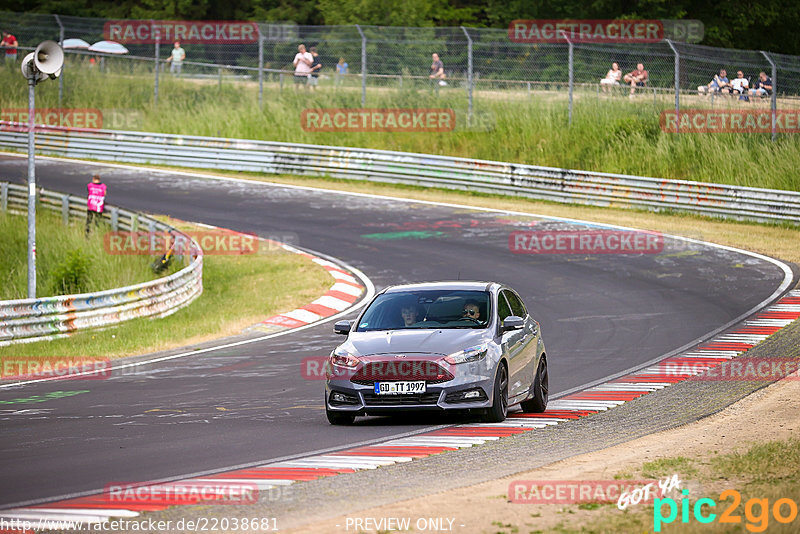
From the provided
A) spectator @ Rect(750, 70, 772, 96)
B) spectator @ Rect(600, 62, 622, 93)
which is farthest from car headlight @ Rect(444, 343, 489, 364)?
spectator @ Rect(600, 62, 622, 93)

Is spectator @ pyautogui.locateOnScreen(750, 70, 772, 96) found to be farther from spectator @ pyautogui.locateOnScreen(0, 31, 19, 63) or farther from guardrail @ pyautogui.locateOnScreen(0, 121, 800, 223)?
spectator @ pyautogui.locateOnScreen(0, 31, 19, 63)

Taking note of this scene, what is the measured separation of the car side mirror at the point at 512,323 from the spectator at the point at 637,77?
76.5ft

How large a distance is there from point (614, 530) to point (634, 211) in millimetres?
25748

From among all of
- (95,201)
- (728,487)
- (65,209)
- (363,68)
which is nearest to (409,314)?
(728,487)

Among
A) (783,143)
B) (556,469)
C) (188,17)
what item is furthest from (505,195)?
(188,17)

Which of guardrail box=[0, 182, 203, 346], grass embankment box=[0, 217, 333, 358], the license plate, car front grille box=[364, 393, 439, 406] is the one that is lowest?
grass embankment box=[0, 217, 333, 358]

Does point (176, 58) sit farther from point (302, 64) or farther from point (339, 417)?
point (339, 417)

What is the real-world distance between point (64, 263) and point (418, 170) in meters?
13.9

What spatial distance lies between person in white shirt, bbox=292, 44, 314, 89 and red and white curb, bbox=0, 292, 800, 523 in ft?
81.8

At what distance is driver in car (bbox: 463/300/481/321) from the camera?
12562 millimetres

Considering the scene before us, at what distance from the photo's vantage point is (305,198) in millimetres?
34625

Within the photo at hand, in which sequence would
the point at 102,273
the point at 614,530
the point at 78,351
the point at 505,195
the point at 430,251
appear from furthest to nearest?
the point at 505,195
the point at 430,251
the point at 102,273
the point at 78,351
the point at 614,530

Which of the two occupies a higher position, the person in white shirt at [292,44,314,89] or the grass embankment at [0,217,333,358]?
the person in white shirt at [292,44,314,89]

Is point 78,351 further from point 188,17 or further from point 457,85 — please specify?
point 188,17
